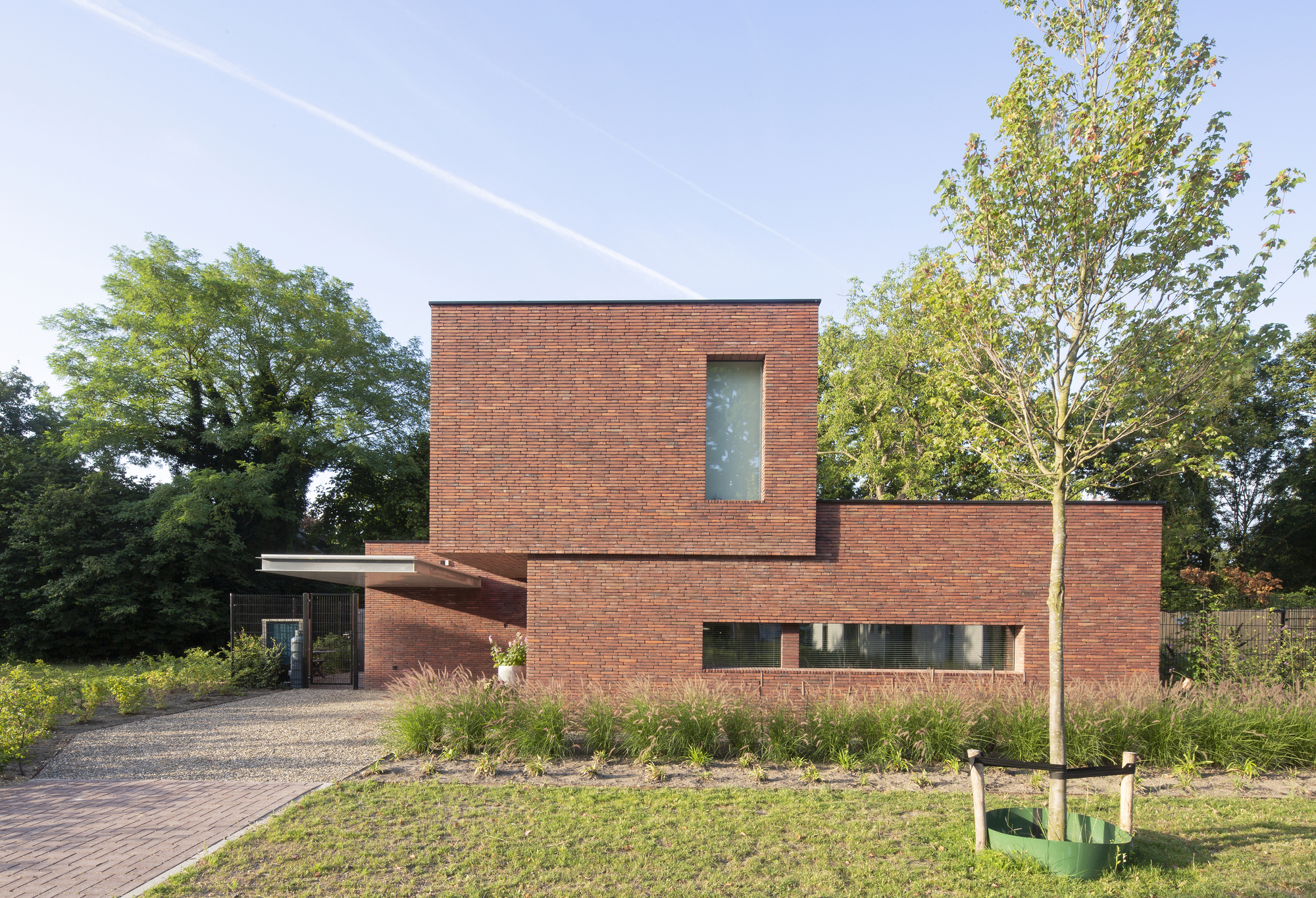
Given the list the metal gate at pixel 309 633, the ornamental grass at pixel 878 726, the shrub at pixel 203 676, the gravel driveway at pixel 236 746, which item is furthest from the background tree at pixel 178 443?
the ornamental grass at pixel 878 726

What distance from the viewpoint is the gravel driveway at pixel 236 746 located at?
337 inches

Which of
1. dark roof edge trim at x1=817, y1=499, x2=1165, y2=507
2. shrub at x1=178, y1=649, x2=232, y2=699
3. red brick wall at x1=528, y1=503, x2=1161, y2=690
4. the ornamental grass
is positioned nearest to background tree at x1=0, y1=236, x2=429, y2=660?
shrub at x1=178, y1=649, x2=232, y2=699

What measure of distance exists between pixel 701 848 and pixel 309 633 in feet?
47.0

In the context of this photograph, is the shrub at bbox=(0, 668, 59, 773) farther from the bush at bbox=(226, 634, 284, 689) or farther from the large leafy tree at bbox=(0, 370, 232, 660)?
Result: the large leafy tree at bbox=(0, 370, 232, 660)

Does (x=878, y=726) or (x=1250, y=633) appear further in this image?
(x=1250, y=633)

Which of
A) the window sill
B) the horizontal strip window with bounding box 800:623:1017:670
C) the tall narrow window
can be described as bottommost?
the window sill

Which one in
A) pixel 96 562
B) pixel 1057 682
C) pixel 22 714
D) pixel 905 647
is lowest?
pixel 96 562

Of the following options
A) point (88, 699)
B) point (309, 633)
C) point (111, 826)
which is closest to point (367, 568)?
point (88, 699)

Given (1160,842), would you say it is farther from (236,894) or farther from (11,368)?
(11,368)

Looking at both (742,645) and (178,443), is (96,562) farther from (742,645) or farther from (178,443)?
(742,645)

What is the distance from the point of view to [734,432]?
434 inches

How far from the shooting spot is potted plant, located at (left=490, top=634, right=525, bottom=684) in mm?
12984

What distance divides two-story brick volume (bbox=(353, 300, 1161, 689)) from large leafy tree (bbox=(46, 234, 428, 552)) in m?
18.0

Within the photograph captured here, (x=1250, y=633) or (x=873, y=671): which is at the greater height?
(x=1250, y=633)
